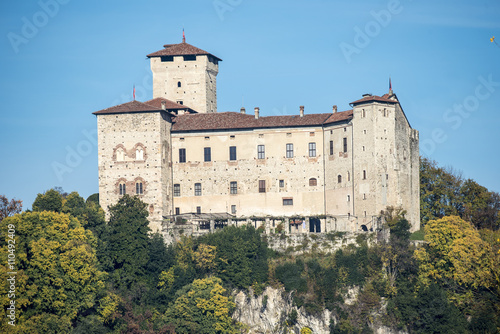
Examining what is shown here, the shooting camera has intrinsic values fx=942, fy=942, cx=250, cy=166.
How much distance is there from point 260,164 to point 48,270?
22449 millimetres

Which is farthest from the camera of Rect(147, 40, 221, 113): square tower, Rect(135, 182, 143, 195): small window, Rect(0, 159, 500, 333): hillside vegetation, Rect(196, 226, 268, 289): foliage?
Rect(147, 40, 221, 113): square tower

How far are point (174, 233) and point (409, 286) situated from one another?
18402 mm

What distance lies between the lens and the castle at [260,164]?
2803 inches

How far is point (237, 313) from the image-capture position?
221 feet

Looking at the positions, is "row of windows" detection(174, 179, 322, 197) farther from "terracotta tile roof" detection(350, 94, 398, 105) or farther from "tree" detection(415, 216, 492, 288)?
"tree" detection(415, 216, 492, 288)

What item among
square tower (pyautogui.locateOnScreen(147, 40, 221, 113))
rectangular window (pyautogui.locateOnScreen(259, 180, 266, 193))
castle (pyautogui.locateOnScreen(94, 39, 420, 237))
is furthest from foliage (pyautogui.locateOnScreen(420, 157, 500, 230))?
square tower (pyautogui.locateOnScreen(147, 40, 221, 113))

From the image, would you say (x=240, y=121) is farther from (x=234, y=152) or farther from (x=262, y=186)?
(x=262, y=186)

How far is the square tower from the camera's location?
84625mm

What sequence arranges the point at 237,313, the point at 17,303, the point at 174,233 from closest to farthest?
the point at 17,303 → the point at 237,313 → the point at 174,233

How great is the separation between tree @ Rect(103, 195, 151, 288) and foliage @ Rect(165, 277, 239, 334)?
415cm

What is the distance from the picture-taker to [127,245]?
6731cm

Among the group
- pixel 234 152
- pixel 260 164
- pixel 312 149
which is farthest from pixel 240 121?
pixel 312 149

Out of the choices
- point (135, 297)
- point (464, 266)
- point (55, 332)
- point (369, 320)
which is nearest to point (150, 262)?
point (135, 297)

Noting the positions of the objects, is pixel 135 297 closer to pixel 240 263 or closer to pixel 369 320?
pixel 240 263
